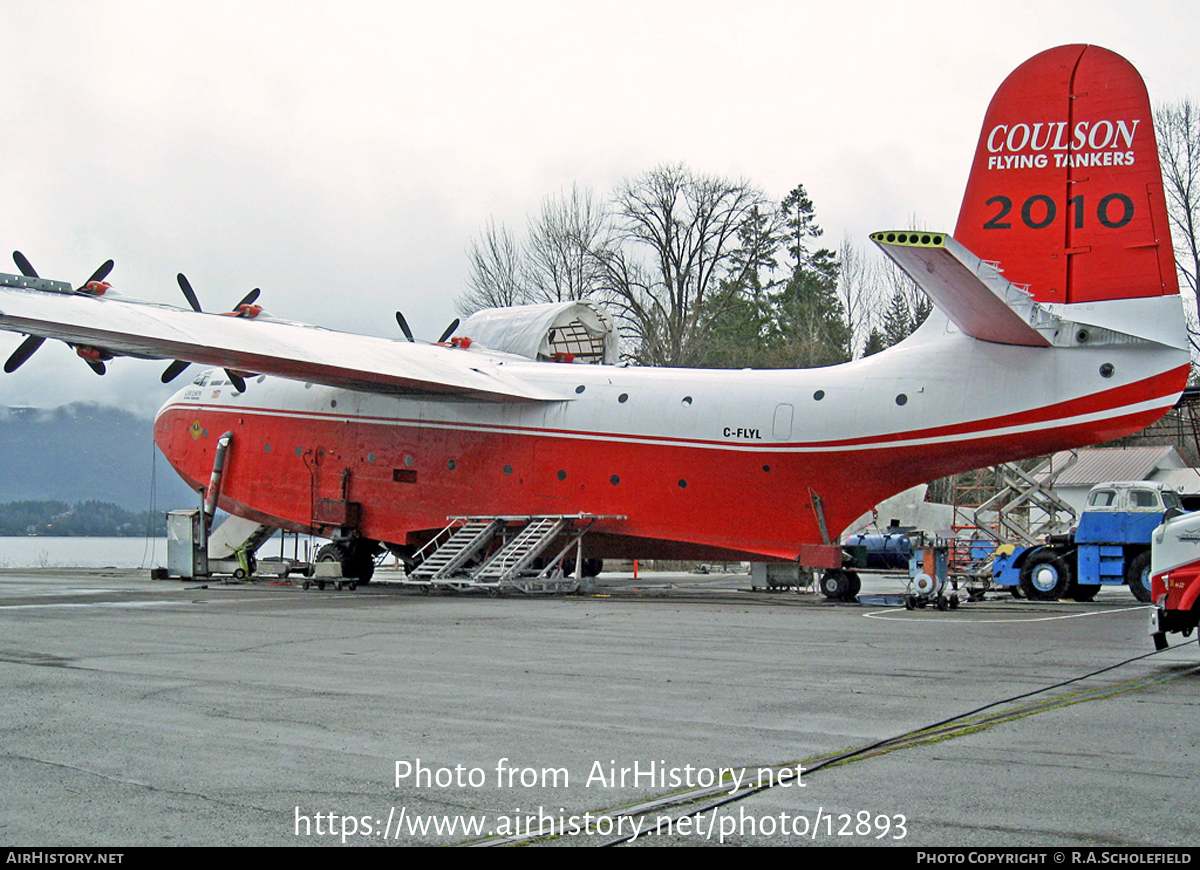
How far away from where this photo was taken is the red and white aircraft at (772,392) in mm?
18062

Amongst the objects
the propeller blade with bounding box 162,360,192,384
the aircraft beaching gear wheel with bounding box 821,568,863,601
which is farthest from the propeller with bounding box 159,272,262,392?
the aircraft beaching gear wheel with bounding box 821,568,863,601

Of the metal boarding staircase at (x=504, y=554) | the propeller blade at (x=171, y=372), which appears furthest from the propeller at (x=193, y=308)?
the metal boarding staircase at (x=504, y=554)

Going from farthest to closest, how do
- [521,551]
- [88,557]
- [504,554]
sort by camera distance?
1. [88,557]
2. [521,551]
3. [504,554]

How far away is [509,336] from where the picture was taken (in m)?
28.9

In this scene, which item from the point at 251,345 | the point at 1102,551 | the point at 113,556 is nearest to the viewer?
the point at 251,345

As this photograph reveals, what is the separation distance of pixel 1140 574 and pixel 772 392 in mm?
8468

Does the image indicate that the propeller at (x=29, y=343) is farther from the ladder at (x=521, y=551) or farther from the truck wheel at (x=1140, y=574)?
the truck wheel at (x=1140, y=574)

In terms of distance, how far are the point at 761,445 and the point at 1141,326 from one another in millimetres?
7264

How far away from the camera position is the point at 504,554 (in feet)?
76.9

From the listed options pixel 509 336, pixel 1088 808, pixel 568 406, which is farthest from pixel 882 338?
pixel 1088 808

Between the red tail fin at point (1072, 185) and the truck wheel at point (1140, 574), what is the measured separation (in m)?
6.42

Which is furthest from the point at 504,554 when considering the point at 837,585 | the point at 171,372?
the point at 171,372

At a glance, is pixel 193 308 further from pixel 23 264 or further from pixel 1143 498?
pixel 1143 498

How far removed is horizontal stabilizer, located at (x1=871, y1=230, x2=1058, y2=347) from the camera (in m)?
13.7
